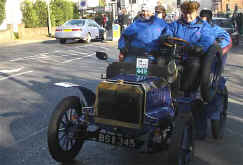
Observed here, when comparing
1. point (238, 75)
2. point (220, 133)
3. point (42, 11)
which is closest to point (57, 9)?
point (42, 11)

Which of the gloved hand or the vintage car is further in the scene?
the gloved hand

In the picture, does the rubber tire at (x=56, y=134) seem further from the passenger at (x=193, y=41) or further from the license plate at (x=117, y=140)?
the passenger at (x=193, y=41)

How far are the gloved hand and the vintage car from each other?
0.12 metres

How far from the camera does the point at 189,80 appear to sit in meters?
4.87

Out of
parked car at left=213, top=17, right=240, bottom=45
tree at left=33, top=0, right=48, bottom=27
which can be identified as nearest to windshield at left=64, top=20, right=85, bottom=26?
parked car at left=213, top=17, right=240, bottom=45

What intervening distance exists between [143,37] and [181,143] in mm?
1941

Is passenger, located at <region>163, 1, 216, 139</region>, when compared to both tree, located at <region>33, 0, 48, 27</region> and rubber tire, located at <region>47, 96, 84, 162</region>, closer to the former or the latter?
rubber tire, located at <region>47, 96, 84, 162</region>

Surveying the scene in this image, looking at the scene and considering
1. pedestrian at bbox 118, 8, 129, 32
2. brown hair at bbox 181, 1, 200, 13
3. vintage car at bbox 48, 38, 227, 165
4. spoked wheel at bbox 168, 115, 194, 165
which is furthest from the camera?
pedestrian at bbox 118, 8, 129, 32

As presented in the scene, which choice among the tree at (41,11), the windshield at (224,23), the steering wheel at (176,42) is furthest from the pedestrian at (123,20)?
the steering wheel at (176,42)

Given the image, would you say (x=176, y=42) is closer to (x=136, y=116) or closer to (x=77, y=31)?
(x=136, y=116)

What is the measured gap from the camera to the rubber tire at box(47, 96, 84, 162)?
4254mm

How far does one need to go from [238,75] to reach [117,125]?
321 inches

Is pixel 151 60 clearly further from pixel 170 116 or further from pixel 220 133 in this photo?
pixel 220 133

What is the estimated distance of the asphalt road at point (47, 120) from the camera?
15.9ft
